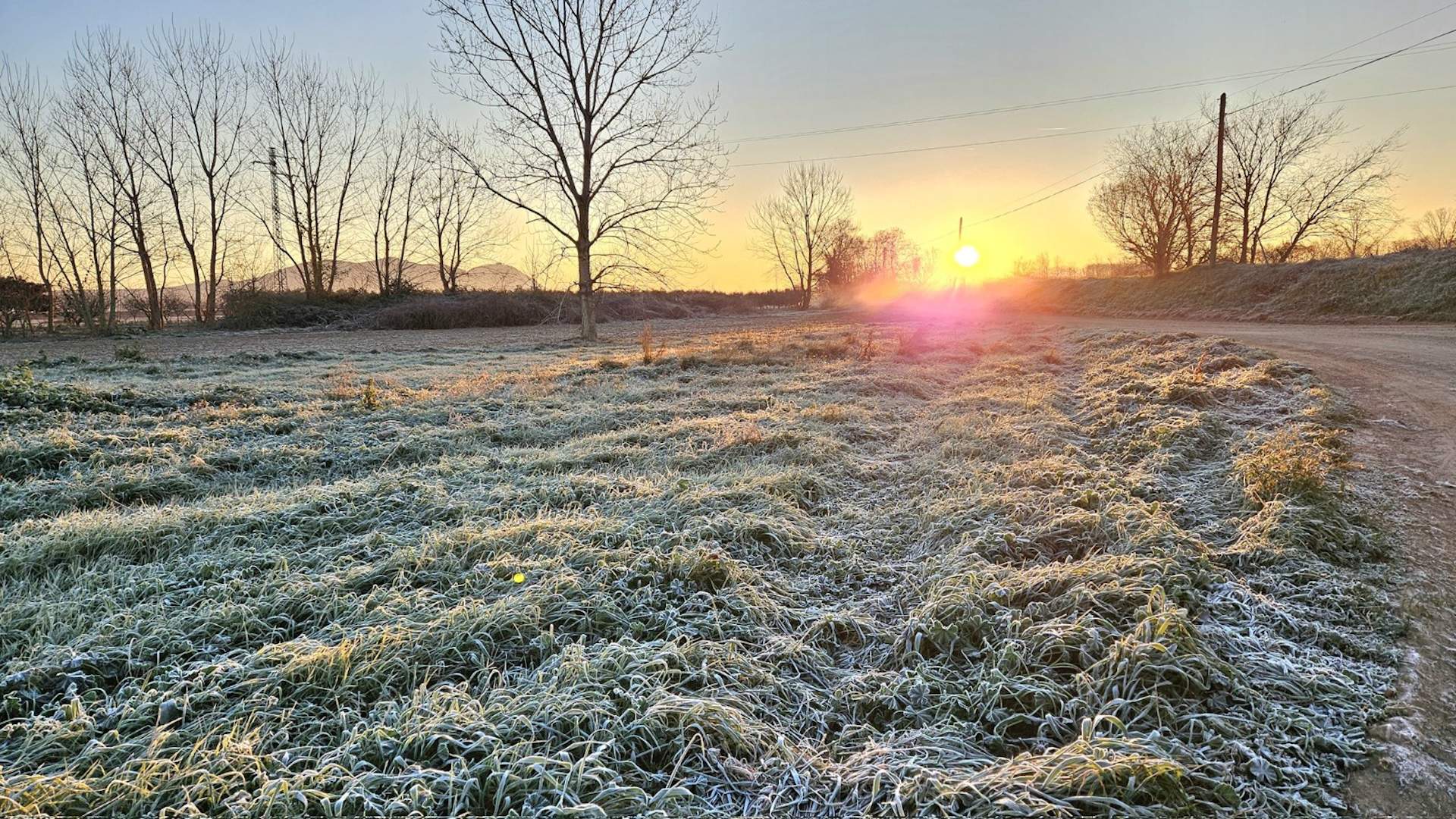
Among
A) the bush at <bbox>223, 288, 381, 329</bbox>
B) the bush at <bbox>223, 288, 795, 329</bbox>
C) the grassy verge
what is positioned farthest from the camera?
the bush at <bbox>223, 288, 795, 329</bbox>

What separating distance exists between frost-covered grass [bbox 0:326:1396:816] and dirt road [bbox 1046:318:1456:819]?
0.11 m

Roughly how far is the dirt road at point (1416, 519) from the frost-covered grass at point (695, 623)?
11cm

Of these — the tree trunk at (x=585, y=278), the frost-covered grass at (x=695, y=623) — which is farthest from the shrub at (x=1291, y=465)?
the tree trunk at (x=585, y=278)

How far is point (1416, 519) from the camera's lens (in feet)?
11.0

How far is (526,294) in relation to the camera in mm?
32969

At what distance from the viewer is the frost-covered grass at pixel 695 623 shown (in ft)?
6.05

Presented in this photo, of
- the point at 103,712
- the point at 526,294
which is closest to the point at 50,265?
the point at 526,294

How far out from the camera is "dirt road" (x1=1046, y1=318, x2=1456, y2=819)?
182 cm

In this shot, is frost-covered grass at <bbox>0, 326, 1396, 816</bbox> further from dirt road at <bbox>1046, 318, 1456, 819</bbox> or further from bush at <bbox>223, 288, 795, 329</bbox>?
bush at <bbox>223, 288, 795, 329</bbox>

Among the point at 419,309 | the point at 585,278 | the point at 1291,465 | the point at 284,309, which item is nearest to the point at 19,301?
the point at 284,309

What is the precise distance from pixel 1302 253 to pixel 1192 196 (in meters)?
6.17

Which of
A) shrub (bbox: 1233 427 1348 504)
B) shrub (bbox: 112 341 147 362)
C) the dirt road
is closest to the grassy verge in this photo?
the dirt road

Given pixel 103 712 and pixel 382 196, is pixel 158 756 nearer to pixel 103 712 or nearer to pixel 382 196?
pixel 103 712

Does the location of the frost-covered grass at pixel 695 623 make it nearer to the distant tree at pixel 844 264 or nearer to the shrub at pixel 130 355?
the shrub at pixel 130 355
